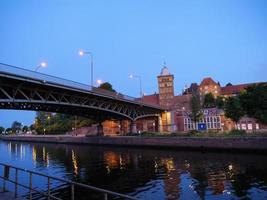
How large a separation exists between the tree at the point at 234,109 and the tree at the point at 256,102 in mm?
1407

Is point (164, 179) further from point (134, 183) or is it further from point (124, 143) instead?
point (124, 143)

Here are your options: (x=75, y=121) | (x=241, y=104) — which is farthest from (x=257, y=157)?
(x=75, y=121)

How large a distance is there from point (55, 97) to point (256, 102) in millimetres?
39021

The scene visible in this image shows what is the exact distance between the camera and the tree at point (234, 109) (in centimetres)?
6053

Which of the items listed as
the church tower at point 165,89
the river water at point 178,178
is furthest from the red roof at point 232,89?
the river water at point 178,178

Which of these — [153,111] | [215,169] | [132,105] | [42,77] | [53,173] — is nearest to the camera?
[215,169]

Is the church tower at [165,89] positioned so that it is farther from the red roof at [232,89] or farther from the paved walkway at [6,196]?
the paved walkway at [6,196]

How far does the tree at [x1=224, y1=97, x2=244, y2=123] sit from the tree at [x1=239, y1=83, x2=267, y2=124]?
4.62 feet

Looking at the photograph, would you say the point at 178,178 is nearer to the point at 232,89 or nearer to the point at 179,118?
the point at 179,118

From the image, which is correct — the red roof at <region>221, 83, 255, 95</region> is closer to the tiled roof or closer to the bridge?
the tiled roof

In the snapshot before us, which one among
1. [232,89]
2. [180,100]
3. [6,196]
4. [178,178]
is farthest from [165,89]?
[6,196]

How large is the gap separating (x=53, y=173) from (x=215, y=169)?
1942 cm

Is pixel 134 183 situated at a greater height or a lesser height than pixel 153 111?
lesser

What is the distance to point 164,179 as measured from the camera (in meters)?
28.2
